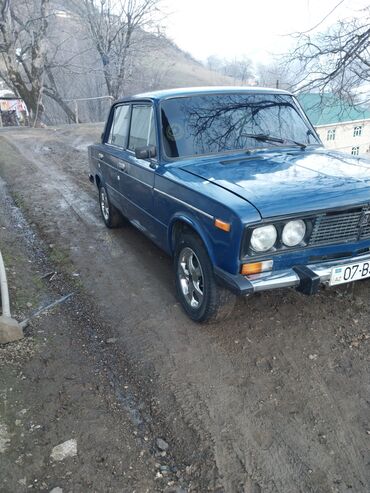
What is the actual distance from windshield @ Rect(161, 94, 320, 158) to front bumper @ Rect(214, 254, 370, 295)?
4.87ft

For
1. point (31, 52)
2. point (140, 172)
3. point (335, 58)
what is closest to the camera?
point (140, 172)

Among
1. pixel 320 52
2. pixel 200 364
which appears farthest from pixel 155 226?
pixel 320 52

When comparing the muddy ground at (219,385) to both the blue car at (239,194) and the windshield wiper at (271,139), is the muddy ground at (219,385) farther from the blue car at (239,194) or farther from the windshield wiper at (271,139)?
the windshield wiper at (271,139)

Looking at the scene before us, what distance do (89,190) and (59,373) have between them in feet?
18.2

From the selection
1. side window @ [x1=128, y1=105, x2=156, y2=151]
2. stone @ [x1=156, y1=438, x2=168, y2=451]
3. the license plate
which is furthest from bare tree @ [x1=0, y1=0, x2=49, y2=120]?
stone @ [x1=156, y1=438, x2=168, y2=451]

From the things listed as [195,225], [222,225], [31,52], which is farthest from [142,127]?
[31,52]

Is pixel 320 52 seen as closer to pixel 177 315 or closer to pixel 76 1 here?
pixel 177 315

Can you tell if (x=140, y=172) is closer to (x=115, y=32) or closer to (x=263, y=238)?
(x=263, y=238)

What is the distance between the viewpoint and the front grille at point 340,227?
2.99 meters

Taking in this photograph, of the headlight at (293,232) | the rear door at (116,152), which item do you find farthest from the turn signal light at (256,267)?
the rear door at (116,152)

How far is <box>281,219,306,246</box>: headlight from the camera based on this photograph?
2902 millimetres

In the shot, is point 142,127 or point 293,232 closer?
point 293,232

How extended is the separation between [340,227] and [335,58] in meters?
6.42

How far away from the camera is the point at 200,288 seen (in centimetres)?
354
